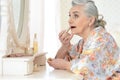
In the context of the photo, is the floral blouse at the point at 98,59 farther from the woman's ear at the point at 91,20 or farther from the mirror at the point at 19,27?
the mirror at the point at 19,27

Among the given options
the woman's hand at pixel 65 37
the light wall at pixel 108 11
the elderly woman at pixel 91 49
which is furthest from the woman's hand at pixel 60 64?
the light wall at pixel 108 11

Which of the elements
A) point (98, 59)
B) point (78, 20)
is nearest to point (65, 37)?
point (78, 20)

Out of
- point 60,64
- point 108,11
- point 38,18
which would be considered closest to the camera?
point 60,64

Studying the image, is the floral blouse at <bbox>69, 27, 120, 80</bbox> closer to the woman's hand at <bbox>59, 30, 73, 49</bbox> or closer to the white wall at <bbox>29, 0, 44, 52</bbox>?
the woman's hand at <bbox>59, 30, 73, 49</bbox>

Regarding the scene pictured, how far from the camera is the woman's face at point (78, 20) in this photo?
1.64 metres

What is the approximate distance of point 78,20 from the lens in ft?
5.39

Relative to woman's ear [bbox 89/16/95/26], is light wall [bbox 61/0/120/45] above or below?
above


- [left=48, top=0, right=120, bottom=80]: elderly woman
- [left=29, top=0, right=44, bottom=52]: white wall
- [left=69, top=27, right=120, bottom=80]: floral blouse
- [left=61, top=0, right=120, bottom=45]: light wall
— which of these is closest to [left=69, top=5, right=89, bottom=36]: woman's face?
[left=48, top=0, right=120, bottom=80]: elderly woman

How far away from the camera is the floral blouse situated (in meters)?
1.38

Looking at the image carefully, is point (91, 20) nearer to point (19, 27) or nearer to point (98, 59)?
point (98, 59)

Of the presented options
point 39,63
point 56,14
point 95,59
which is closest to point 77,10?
point 95,59

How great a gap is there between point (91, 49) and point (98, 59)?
0.25 ft

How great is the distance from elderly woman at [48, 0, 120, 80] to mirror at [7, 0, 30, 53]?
0.27 meters

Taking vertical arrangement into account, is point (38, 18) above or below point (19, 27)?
above
